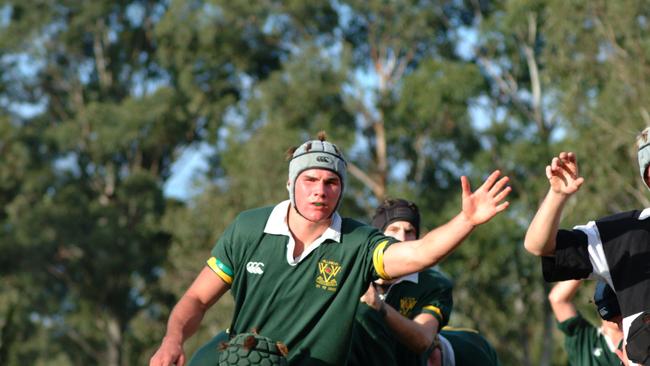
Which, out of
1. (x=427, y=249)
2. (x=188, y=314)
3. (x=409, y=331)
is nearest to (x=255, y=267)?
(x=188, y=314)

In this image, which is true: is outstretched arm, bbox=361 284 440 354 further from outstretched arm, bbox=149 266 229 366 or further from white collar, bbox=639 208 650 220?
white collar, bbox=639 208 650 220

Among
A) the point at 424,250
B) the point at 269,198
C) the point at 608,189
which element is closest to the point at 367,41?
the point at 269,198

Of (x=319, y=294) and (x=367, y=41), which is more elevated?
(x=367, y=41)

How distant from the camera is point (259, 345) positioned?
5.43 metres

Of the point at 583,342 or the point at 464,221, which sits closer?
the point at 464,221

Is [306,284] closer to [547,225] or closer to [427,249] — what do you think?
[427,249]

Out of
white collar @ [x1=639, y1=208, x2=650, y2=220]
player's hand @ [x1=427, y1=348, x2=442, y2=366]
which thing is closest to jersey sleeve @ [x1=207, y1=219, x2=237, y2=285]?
white collar @ [x1=639, y1=208, x2=650, y2=220]

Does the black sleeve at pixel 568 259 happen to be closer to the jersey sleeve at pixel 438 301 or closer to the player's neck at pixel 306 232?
the player's neck at pixel 306 232

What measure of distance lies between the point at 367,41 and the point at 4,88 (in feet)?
49.1

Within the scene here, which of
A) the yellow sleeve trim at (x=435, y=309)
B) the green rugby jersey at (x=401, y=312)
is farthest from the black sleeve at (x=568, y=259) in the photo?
the yellow sleeve trim at (x=435, y=309)

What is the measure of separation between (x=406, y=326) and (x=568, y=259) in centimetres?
173

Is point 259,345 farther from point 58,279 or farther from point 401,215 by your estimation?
point 58,279

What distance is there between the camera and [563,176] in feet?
16.9

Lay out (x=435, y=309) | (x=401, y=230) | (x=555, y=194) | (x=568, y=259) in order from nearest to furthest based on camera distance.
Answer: (x=555, y=194), (x=568, y=259), (x=435, y=309), (x=401, y=230)
